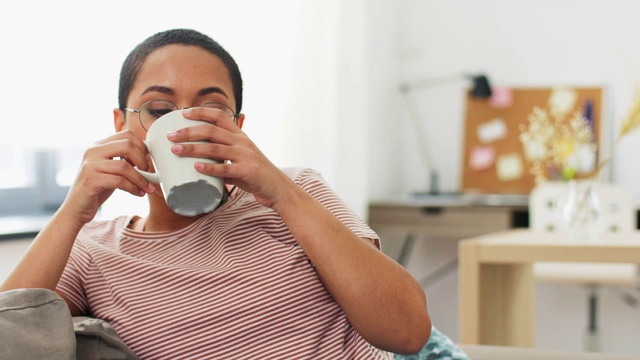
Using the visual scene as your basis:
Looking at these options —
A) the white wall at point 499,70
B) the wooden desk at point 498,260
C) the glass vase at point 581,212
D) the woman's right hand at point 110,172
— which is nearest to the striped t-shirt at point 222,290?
the woman's right hand at point 110,172

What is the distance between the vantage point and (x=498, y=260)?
7.17 feet

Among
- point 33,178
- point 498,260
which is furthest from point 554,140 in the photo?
point 33,178

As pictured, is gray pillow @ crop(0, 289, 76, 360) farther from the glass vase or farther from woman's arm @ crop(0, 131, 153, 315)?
the glass vase

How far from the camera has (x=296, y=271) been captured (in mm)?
1030

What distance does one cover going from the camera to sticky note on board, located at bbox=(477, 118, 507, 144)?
4.00 m

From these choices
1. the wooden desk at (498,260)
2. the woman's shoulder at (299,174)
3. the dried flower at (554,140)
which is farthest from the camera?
the dried flower at (554,140)

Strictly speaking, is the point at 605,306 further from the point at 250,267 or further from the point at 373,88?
the point at 250,267

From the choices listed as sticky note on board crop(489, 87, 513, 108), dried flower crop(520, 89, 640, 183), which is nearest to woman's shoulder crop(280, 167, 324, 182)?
dried flower crop(520, 89, 640, 183)

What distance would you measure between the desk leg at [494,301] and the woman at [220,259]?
3.75 feet

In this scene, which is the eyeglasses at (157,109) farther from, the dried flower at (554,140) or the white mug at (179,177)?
the dried flower at (554,140)

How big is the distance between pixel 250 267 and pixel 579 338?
323 cm

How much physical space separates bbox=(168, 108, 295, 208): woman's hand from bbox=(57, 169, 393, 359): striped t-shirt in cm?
13

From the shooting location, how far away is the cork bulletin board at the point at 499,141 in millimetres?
3961

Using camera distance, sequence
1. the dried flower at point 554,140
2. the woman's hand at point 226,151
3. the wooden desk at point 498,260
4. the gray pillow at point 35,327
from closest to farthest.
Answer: the gray pillow at point 35,327 → the woman's hand at point 226,151 → the wooden desk at point 498,260 → the dried flower at point 554,140
